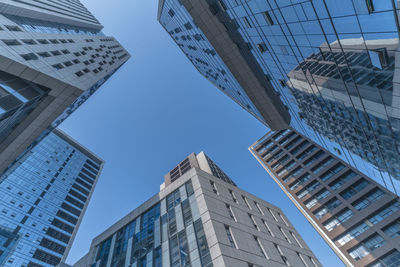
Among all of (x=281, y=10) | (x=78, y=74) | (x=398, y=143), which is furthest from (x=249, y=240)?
(x=78, y=74)

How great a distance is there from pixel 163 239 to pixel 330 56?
28.2 meters

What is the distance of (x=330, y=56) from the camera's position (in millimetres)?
16422

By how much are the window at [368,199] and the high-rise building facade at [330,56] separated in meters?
22.0

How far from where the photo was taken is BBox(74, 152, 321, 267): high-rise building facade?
24.3 m

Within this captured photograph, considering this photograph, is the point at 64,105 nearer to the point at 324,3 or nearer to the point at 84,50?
the point at 84,50

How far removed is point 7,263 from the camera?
52000 millimetres

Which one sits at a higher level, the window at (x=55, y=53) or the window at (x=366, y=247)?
the window at (x=55, y=53)

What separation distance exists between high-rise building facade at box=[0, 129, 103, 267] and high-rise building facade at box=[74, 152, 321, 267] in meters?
28.9

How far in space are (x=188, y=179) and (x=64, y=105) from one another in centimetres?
2188

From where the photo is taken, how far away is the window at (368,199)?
142ft

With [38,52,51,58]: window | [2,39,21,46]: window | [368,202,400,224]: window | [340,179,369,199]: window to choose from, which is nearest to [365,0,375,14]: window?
[2,39,21,46]: window

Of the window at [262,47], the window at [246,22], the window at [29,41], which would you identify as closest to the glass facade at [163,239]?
the window at [262,47]

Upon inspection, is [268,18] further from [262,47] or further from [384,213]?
[384,213]

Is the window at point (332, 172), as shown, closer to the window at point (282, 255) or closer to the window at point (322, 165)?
the window at point (322, 165)
